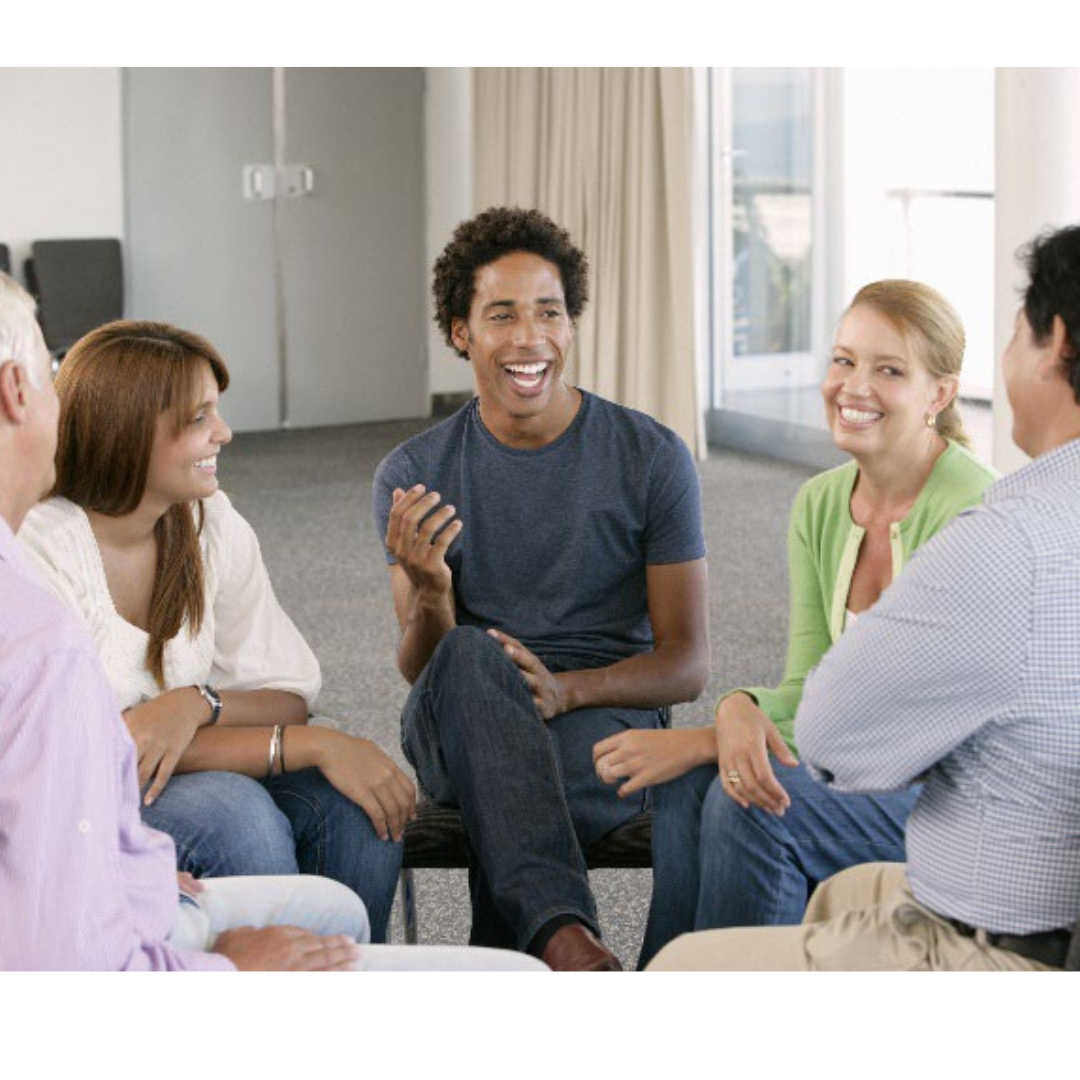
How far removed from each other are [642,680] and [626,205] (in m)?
5.89

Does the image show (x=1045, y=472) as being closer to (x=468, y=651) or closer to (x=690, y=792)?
(x=690, y=792)

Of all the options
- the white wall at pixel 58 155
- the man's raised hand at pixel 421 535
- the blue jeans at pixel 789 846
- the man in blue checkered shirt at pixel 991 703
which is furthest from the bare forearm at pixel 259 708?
the white wall at pixel 58 155

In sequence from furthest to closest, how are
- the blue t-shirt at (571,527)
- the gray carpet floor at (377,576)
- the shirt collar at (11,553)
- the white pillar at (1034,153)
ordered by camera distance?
the white pillar at (1034,153) < the gray carpet floor at (377,576) < the blue t-shirt at (571,527) < the shirt collar at (11,553)

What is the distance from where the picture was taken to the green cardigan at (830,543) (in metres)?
2.26

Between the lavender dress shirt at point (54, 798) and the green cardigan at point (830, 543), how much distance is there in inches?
39.0

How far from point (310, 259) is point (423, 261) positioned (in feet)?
2.25

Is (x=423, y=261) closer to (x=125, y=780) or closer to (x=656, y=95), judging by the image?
(x=656, y=95)

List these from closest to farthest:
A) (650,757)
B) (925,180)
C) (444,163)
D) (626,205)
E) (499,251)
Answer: (650,757)
(499,251)
(925,180)
(626,205)
(444,163)

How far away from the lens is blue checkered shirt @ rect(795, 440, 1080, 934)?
144cm

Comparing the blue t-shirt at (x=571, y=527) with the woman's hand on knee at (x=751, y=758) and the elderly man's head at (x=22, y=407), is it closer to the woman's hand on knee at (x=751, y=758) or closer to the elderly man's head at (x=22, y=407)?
the woman's hand on knee at (x=751, y=758)

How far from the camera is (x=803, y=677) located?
91.7 inches

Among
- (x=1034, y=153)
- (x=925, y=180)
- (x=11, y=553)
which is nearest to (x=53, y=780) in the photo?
(x=11, y=553)

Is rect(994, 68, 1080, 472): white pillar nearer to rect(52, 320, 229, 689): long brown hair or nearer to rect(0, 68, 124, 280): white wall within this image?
rect(52, 320, 229, 689): long brown hair

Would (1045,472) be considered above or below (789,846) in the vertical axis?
above
